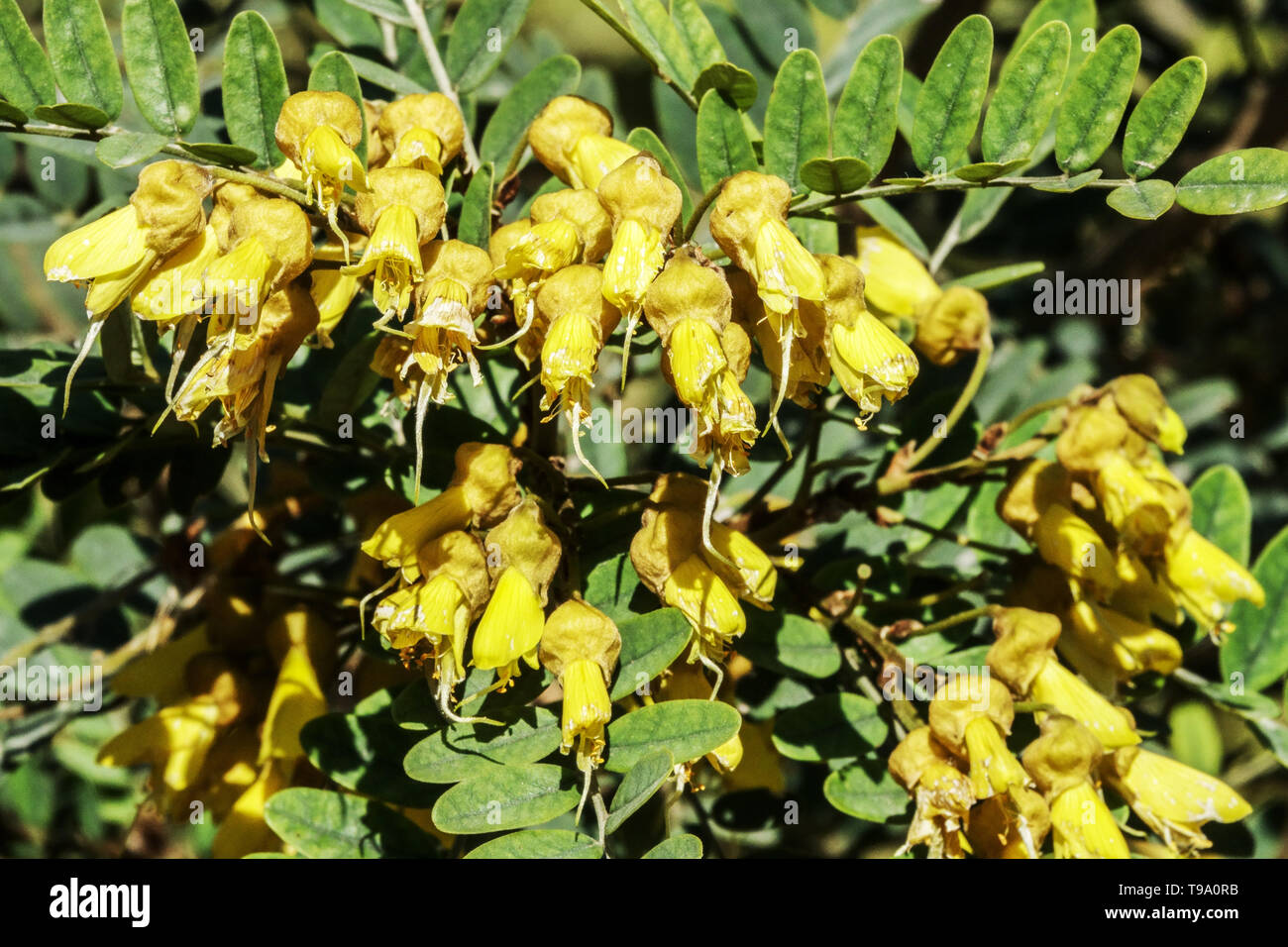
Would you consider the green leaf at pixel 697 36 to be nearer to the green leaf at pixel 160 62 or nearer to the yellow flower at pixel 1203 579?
the green leaf at pixel 160 62

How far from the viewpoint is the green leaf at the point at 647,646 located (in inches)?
44.2

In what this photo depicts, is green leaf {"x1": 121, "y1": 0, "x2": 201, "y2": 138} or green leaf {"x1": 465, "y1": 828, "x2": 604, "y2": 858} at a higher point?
green leaf {"x1": 121, "y1": 0, "x2": 201, "y2": 138}

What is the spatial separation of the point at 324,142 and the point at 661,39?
42 cm

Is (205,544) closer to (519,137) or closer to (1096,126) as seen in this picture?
(519,137)

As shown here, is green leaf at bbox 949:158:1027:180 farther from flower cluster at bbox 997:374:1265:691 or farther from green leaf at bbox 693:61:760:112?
flower cluster at bbox 997:374:1265:691

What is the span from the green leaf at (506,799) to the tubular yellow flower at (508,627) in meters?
0.12

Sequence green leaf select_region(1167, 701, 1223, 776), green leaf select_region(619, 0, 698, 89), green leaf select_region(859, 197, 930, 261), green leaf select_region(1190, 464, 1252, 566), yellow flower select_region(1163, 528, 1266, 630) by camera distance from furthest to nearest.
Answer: green leaf select_region(1167, 701, 1223, 776) → green leaf select_region(1190, 464, 1252, 566) → green leaf select_region(859, 197, 930, 261) → yellow flower select_region(1163, 528, 1266, 630) → green leaf select_region(619, 0, 698, 89)

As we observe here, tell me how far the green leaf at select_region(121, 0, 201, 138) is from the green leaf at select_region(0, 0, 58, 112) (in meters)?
0.08

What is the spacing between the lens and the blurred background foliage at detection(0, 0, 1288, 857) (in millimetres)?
1415

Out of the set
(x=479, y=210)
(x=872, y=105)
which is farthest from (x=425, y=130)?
(x=872, y=105)

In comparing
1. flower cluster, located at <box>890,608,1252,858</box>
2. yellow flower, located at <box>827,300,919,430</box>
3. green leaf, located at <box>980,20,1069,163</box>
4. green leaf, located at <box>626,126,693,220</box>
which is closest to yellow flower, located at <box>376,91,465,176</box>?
green leaf, located at <box>626,126,693,220</box>

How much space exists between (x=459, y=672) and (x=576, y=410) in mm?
272

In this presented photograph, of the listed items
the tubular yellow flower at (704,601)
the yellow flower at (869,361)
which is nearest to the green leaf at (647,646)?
the tubular yellow flower at (704,601)

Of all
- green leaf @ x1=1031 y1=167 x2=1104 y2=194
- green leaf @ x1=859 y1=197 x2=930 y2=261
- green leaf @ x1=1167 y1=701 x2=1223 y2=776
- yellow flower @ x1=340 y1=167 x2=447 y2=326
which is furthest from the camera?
green leaf @ x1=1167 y1=701 x2=1223 y2=776
